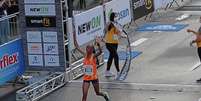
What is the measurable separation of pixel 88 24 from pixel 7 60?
13.3 ft

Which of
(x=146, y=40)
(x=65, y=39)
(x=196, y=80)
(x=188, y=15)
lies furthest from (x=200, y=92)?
(x=188, y=15)

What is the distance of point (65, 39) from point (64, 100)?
2.23 m

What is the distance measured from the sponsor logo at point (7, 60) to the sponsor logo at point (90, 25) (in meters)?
2.89

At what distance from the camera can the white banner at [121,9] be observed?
2150cm

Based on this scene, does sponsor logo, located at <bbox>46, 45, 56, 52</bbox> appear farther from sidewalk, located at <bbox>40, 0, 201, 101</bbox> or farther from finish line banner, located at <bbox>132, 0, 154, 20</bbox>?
finish line banner, located at <bbox>132, 0, 154, 20</bbox>

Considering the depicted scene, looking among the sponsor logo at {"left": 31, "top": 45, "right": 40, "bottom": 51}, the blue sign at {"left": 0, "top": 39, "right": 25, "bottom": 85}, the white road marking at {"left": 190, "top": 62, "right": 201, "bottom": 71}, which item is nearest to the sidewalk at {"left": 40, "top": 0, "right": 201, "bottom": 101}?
the white road marking at {"left": 190, "top": 62, "right": 201, "bottom": 71}

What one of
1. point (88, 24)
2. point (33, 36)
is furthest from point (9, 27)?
point (88, 24)

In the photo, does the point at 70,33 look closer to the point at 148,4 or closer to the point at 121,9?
the point at 121,9

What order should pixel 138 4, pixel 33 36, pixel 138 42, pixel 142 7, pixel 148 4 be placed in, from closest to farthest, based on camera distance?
pixel 33 36 < pixel 138 42 < pixel 138 4 < pixel 142 7 < pixel 148 4

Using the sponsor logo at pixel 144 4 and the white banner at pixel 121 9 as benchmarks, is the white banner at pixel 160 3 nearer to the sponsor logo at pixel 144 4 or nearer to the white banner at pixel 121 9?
the sponsor logo at pixel 144 4

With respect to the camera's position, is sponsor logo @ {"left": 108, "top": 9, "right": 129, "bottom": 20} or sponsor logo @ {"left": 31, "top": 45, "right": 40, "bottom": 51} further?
sponsor logo @ {"left": 108, "top": 9, "right": 129, "bottom": 20}

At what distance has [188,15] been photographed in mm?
27469

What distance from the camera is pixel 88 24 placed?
1872 cm

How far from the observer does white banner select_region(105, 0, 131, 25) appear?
70.5ft
